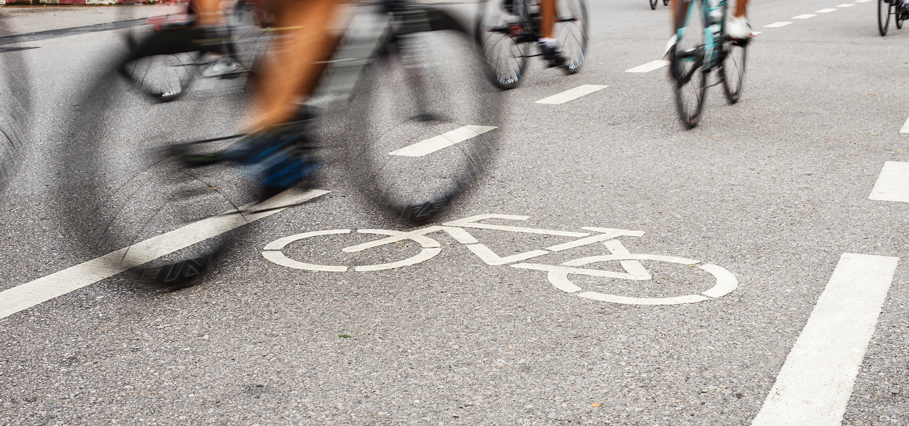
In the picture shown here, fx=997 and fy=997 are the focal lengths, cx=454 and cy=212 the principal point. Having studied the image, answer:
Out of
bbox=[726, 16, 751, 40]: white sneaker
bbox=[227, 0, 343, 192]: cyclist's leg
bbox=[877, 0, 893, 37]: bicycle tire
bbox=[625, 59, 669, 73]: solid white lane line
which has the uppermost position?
bbox=[227, 0, 343, 192]: cyclist's leg

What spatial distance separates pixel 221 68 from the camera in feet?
12.3

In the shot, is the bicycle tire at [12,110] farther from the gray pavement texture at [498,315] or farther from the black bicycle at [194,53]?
the black bicycle at [194,53]

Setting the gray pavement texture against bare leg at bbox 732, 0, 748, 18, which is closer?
the gray pavement texture

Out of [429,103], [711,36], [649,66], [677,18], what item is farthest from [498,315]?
[649,66]

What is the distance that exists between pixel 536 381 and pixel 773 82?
6322mm

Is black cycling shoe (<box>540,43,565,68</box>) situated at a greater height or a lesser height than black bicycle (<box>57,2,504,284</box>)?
lesser

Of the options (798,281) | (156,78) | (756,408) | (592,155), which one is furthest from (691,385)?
(592,155)

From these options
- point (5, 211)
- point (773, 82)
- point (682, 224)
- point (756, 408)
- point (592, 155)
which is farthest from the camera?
point (773, 82)

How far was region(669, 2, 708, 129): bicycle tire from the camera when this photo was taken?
20.5ft

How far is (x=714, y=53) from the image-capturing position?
6477 mm

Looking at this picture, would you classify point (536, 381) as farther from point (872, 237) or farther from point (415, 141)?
point (415, 141)

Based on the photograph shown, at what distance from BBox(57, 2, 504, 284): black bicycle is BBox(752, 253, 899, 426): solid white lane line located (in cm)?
158

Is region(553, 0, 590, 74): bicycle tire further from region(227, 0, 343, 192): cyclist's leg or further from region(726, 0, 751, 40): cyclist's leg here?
region(227, 0, 343, 192): cyclist's leg

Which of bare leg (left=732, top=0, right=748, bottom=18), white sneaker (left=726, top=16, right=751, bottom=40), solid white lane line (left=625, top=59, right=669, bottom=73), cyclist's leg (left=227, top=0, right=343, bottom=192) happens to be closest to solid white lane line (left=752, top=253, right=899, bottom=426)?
cyclist's leg (left=227, top=0, right=343, bottom=192)
